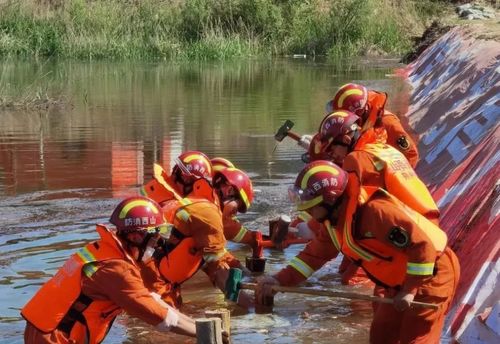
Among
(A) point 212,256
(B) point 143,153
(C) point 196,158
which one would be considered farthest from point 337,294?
(B) point 143,153

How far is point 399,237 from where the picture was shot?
6.12 m

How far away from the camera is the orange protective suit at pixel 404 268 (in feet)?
20.1

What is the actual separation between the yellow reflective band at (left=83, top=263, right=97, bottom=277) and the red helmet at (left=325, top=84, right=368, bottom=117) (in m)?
4.15

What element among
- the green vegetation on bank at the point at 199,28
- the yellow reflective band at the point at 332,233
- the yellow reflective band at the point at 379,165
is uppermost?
the yellow reflective band at the point at 379,165

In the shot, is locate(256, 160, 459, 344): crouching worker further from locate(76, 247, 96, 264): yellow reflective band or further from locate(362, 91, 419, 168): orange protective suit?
locate(362, 91, 419, 168): orange protective suit

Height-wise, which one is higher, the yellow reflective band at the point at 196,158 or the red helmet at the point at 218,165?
the yellow reflective band at the point at 196,158

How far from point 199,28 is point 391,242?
38.1 meters

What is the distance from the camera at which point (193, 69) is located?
36188 millimetres

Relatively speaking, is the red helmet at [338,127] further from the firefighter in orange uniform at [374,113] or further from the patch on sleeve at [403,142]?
the patch on sleeve at [403,142]

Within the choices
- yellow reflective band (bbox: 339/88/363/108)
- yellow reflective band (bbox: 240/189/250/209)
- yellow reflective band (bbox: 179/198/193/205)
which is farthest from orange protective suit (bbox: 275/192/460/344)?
yellow reflective band (bbox: 339/88/363/108)

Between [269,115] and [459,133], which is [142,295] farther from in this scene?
[269,115]

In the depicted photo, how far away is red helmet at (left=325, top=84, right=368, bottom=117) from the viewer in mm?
9727

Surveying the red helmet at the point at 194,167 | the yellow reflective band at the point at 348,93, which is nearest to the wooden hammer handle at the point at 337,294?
the red helmet at the point at 194,167

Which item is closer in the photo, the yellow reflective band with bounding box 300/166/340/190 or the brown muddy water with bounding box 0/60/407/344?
the yellow reflective band with bounding box 300/166/340/190
